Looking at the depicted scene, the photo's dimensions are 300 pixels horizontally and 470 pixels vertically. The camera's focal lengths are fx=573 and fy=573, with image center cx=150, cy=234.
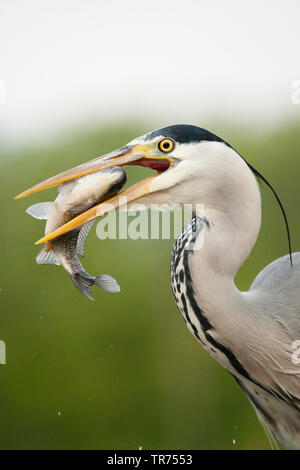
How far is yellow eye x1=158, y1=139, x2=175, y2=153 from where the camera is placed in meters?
1.11

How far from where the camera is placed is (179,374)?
11.3 feet

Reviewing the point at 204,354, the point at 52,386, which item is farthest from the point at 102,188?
the point at 52,386

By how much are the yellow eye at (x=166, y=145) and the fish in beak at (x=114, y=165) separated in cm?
1

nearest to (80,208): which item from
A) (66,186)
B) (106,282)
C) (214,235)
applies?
(66,186)

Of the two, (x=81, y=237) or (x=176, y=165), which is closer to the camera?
(x=176, y=165)

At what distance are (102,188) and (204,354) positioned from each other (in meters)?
2.46

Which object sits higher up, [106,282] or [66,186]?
[66,186]

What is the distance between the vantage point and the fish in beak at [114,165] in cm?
112

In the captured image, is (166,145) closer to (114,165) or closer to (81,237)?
(114,165)

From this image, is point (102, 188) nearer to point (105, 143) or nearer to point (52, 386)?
point (105, 143)

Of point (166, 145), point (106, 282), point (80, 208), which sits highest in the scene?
point (166, 145)

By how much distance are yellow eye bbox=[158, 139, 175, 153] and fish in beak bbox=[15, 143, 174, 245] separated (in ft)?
0.05

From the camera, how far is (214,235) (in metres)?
1.10

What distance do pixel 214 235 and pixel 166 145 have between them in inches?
7.8
